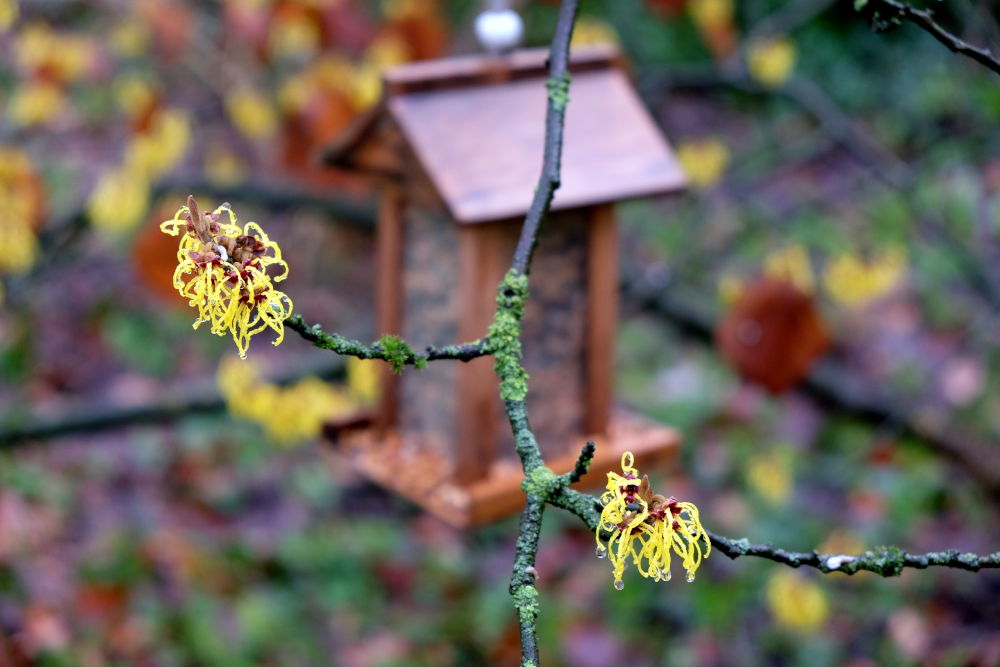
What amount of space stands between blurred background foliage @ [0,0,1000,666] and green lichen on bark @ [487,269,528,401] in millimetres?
1312

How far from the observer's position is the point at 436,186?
2170 mm

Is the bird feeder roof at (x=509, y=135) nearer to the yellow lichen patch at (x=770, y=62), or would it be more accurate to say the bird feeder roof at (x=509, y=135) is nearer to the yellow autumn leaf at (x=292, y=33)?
the yellow lichen patch at (x=770, y=62)

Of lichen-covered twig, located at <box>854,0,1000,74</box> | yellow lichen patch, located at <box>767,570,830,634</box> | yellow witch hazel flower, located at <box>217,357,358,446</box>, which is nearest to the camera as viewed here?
lichen-covered twig, located at <box>854,0,1000,74</box>

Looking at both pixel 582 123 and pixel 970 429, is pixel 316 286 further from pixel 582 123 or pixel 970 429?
pixel 582 123

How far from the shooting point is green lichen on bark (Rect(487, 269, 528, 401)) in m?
1.18

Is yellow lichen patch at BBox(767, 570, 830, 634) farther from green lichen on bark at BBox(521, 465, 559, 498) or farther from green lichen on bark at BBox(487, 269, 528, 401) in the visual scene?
green lichen on bark at BBox(521, 465, 559, 498)

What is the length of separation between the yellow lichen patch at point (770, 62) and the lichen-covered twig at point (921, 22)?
289 centimetres

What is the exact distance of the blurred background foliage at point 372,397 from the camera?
4035 millimetres

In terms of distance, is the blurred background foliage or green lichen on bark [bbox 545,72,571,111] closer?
green lichen on bark [bbox 545,72,571,111]

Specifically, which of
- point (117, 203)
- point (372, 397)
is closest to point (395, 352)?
point (372, 397)

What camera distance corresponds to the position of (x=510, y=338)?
1220mm

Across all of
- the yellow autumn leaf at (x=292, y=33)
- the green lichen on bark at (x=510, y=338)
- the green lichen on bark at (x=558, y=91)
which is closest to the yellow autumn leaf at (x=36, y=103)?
the yellow autumn leaf at (x=292, y=33)

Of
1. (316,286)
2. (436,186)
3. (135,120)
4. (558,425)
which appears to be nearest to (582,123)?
(436,186)

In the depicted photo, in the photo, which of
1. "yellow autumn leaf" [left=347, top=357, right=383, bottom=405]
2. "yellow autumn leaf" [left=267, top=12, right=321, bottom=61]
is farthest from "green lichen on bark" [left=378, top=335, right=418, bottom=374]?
"yellow autumn leaf" [left=267, top=12, right=321, bottom=61]
